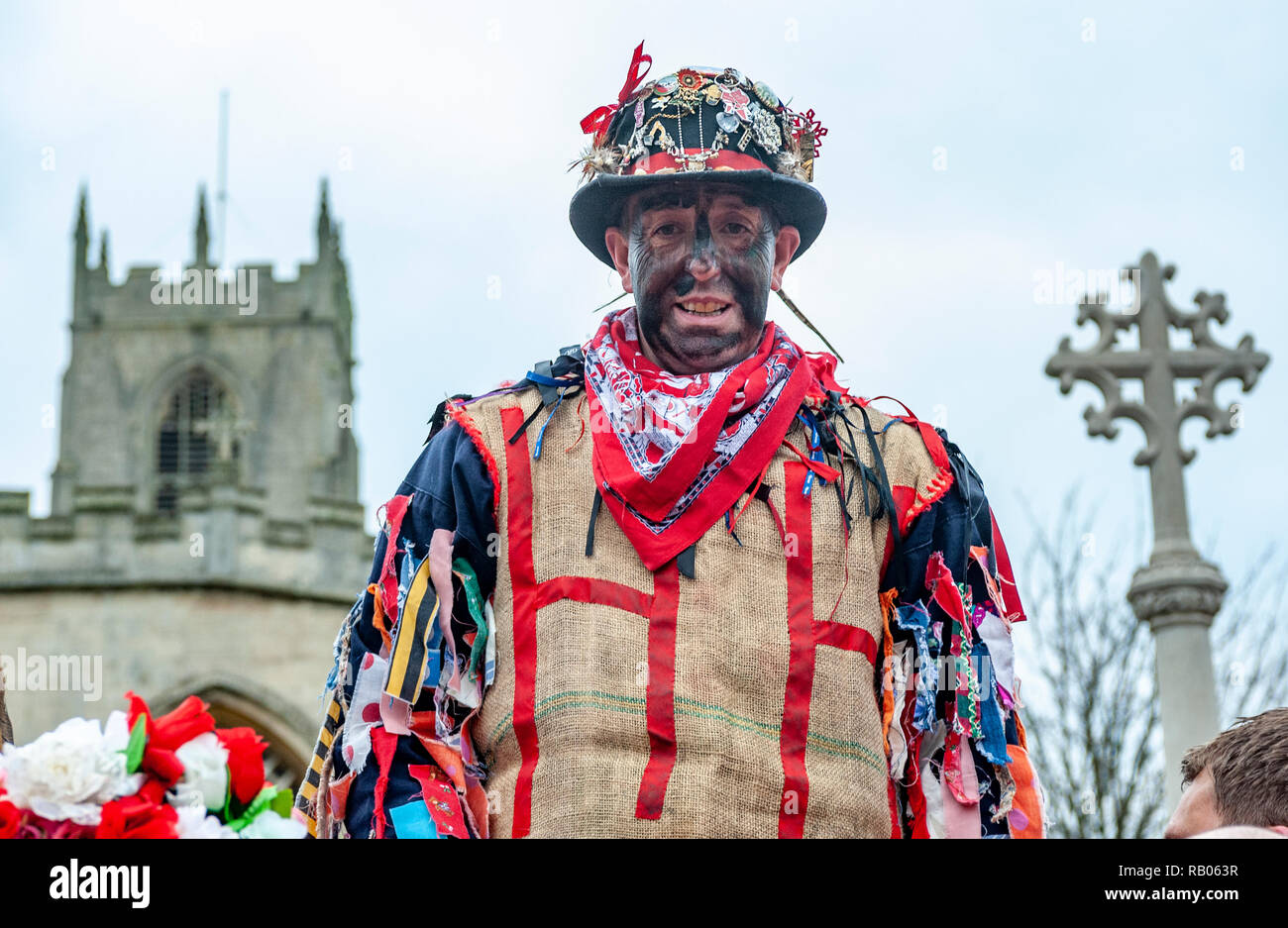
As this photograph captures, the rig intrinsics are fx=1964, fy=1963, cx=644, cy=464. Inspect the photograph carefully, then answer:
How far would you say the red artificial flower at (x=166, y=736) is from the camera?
242 centimetres

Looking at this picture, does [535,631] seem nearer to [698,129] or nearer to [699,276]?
[699,276]

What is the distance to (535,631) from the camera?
3.14 metres

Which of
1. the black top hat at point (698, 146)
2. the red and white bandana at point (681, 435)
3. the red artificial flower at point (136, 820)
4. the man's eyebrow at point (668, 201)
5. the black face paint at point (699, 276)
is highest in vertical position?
the black top hat at point (698, 146)

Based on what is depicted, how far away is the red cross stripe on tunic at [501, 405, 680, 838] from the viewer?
2.99 metres

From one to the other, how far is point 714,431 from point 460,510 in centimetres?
44

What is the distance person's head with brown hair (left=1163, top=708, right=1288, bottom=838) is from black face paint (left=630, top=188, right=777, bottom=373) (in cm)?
103

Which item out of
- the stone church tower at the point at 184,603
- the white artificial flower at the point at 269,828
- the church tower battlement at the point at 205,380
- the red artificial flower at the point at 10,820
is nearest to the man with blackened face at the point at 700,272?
the white artificial flower at the point at 269,828

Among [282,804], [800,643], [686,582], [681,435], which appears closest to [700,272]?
[681,435]

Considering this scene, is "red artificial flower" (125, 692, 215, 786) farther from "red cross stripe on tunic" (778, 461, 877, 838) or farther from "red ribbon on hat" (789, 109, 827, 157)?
"red ribbon on hat" (789, 109, 827, 157)

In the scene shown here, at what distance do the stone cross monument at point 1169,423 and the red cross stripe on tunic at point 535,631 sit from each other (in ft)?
18.7

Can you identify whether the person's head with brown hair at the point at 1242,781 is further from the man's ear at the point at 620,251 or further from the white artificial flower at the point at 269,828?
the man's ear at the point at 620,251

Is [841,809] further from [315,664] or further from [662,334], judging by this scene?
[315,664]

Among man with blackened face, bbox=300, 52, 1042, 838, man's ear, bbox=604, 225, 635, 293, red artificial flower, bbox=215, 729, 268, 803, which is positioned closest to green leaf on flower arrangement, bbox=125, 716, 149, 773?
red artificial flower, bbox=215, 729, 268, 803

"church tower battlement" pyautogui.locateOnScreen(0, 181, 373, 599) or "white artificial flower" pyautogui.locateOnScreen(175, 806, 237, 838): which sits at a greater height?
"church tower battlement" pyautogui.locateOnScreen(0, 181, 373, 599)
